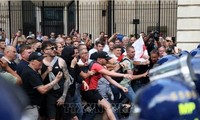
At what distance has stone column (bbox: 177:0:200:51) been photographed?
16.3 meters

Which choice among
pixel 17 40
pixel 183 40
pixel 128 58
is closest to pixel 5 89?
pixel 128 58

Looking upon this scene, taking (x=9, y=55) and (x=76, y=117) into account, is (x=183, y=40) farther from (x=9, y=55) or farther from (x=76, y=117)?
(x=9, y=55)

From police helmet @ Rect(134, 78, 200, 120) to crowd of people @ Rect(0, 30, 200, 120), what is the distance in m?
4.71

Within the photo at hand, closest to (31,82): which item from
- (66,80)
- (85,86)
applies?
(66,80)

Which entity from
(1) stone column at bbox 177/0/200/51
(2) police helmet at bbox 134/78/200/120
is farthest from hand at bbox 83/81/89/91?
(1) stone column at bbox 177/0/200/51

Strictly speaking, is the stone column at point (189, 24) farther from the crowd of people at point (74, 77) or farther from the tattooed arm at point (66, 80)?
the tattooed arm at point (66, 80)

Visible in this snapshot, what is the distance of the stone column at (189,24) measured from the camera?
16312 mm

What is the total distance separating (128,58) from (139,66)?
30 cm

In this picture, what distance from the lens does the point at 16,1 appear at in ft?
89.8

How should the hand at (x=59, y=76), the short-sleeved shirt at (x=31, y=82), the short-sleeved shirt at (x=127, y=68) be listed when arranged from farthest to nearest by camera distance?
the short-sleeved shirt at (x=127, y=68)
the hand at (x=59, y=76)
the short-sleeved shirt at (x=31, y=82)

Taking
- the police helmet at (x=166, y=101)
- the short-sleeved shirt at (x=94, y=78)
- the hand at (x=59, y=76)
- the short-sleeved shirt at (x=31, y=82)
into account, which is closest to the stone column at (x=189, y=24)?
the short-sleeved shirt at (x=94, y=78)

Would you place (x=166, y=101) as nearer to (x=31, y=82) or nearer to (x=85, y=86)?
(x=31, y=82)

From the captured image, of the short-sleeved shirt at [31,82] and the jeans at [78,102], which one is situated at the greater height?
the short-sleeved shirt at [31,82]

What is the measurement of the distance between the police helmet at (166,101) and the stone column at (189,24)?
14031 mm
